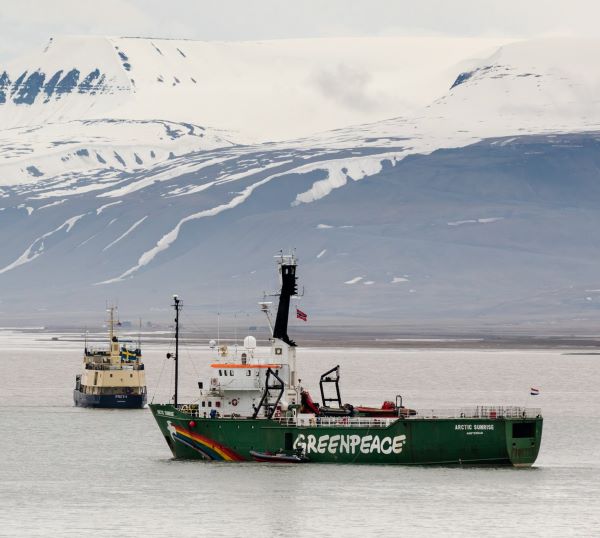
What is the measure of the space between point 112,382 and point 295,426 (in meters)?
44.3

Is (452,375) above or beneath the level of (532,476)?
above

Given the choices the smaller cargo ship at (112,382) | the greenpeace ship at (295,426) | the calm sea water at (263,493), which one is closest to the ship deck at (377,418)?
the greenpeace ship at (295,426)

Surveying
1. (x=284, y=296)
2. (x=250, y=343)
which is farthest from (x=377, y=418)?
(x=250, y=343)

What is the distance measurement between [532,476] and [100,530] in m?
23.5

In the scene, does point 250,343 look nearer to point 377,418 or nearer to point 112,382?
point 377,418

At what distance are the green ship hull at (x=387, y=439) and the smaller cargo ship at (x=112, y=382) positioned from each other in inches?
1580

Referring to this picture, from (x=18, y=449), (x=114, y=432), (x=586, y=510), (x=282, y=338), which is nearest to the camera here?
(x=586, y=510)

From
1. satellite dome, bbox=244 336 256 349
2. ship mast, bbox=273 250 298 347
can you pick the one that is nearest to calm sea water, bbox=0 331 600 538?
satellite dome, bbox=244 336 256 349

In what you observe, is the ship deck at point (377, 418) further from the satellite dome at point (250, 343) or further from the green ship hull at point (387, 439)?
the satellite dome at point (250, 343)

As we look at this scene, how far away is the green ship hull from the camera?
A: 292 ft

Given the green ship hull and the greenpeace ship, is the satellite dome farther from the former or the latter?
the green ship hull

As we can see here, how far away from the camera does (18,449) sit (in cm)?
10262

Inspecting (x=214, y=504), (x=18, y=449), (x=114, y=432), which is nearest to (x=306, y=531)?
(x=214, y=504)

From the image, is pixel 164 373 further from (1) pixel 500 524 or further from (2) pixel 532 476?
(1) pixel 500 524
